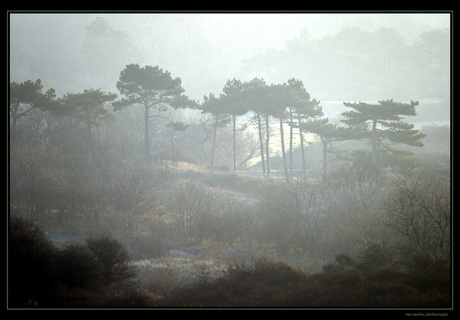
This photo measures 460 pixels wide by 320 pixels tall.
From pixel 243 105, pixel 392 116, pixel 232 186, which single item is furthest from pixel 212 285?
pixel 243 105

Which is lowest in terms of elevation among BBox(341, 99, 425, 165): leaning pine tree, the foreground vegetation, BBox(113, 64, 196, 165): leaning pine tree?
the foreground vegetation

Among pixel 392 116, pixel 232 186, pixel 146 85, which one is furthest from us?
pixel 232 186

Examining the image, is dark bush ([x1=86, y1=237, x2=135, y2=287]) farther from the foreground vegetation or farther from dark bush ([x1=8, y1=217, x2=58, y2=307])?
dark bush ([x1=8, y1=217, x2=58, y2=307])

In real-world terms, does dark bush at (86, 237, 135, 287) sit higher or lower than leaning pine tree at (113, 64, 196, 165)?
lower

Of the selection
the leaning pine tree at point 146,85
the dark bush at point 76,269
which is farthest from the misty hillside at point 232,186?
the leaning pine tree at point 146,85

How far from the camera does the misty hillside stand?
39.6 ft

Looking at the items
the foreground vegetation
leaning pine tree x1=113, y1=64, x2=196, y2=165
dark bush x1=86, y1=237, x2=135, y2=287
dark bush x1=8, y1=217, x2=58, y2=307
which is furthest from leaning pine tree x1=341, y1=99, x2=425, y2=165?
dark bush x1=8, y1=217, x2=58, y2=307

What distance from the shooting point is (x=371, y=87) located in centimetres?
8044

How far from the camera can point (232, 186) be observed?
37688mm

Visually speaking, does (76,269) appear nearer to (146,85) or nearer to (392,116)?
(146,85)

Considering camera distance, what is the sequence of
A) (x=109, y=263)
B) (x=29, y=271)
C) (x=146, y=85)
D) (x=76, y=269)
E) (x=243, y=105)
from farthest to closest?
(x=243, y=105) → (x=146, y=85) → (x=109, y=263) → (x=76, y=269) → (x=29, y=271)

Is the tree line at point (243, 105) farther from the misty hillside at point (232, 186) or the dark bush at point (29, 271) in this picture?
the dark bush at point (29, 271)

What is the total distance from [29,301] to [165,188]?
23266 mm

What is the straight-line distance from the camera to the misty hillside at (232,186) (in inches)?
475
